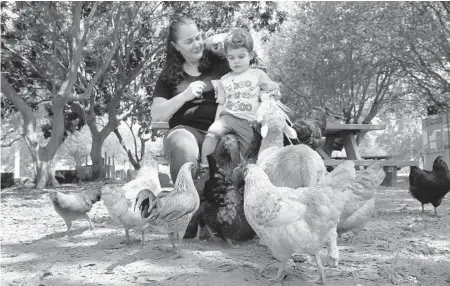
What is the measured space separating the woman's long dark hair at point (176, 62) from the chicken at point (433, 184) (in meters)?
4.14

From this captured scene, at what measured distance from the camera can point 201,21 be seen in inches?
618

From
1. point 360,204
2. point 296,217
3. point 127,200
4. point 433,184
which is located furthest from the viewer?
point 433,184

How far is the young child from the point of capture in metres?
3.73

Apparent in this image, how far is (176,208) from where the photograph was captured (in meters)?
3.46

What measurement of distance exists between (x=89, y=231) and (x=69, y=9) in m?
12.1

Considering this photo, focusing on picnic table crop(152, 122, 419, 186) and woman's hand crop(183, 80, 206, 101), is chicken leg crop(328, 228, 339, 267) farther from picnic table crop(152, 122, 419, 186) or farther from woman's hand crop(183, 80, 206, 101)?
picnic table crop(152, 122, 419, 186)

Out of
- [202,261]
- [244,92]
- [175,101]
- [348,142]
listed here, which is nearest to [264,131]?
[244,92]

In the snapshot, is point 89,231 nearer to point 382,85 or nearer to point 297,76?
point 297,76

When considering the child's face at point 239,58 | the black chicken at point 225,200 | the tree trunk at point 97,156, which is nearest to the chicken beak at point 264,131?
the black chicken at point 225,200

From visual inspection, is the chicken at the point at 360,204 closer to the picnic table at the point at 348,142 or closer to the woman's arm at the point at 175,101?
the woman's arm at the point at 175,101

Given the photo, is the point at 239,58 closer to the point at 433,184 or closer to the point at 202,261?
the point at 202,261

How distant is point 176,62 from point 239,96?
0.94 meters

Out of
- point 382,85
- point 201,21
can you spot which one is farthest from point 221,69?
point 382,85

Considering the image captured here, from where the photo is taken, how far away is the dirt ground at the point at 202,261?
3000mm
